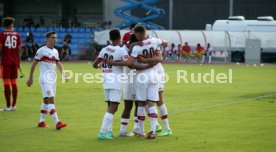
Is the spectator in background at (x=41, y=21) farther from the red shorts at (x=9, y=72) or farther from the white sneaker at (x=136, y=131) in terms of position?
the white sneaker at (x=136, y=131)

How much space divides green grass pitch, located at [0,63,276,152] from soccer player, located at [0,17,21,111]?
610 mm

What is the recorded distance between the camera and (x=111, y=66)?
→ 13625 mm

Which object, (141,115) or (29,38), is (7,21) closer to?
(141,115)

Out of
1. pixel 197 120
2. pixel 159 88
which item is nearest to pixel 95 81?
pixel 197 120

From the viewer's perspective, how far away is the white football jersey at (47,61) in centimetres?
1509

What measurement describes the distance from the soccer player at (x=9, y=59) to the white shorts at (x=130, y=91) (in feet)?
18.6

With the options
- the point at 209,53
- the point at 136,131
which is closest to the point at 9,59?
the point at 136,131

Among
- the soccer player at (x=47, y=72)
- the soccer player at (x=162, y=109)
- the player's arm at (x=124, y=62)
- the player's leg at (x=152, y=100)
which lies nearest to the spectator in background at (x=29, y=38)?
the soccer player at (x=47, y=72)

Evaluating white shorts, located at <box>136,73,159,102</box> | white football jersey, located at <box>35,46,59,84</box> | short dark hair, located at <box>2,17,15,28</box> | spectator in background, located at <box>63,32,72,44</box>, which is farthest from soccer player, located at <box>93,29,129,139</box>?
spectator in background, located at <box>63,32,72,44</box>

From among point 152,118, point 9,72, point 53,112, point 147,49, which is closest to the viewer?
point 152,118

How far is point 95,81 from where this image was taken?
31516mm

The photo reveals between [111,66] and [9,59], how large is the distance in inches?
A: 233

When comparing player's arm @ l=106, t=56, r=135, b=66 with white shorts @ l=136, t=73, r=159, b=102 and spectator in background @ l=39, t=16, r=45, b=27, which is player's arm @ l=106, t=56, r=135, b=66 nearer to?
white shorts @ l=136, t=73, r=159, b=102

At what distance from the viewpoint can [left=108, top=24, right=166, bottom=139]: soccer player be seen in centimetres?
1338
